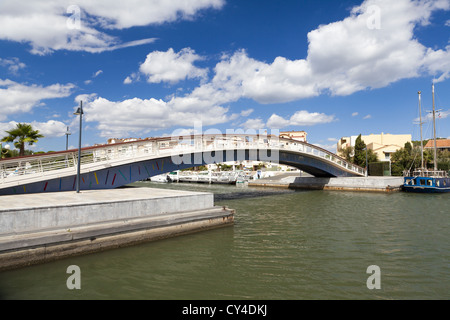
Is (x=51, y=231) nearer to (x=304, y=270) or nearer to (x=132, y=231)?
(x=132, y=231)

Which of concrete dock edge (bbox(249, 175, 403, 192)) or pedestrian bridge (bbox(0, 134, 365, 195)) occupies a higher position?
pedestrian bridge (bbox(0, 134, 365, 195))

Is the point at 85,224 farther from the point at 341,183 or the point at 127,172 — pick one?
the point at 341,183

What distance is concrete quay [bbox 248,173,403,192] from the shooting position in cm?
3450

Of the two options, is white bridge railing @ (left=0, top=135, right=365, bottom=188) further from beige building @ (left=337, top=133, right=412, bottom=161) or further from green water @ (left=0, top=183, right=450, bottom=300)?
beige building @ (left=337, top=133, right=412, bottom=161)

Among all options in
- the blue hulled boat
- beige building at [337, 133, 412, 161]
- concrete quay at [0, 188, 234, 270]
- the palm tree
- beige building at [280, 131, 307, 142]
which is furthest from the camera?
beige building at [280, 131, 307, 142]

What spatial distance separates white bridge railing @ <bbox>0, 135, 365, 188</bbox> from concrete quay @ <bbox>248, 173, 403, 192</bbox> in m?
12.9

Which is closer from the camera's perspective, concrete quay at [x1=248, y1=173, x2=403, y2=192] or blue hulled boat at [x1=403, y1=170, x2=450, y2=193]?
blue hulled boat at [x1=403, y1=170, x2=450, y2=193]

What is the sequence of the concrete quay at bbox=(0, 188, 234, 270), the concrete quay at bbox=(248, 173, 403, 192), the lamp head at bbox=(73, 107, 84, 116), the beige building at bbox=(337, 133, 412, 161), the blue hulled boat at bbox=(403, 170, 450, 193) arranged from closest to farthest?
the concrete quay at bbox=(0, 188, 234, 270), the lamp head at bbox=(73, 107, 84, 116), the blue hulled boat at bbox=(403, 170, 450, 193), the concrete quay at bbox=(248, 173, 403, 192), the beige building at bbox=(337, 133, 412, 161)

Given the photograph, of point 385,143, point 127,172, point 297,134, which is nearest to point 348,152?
point 385,143

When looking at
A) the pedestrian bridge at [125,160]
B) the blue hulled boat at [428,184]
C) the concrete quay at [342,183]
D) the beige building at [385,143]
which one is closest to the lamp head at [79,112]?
the pedestrian bridge at [125,160]

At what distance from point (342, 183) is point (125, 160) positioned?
1209 inches

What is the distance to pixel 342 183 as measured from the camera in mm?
38031

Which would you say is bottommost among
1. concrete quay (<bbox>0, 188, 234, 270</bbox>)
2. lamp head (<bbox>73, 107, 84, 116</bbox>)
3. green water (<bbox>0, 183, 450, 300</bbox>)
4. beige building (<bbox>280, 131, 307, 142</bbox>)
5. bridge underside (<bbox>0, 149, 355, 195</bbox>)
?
green water (<bbox>0, 183, 450, 300</bbox>)

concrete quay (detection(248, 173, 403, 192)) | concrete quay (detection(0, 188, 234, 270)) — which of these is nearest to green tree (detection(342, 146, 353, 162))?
concrete quay (detection(248, 173, 403, 192))
